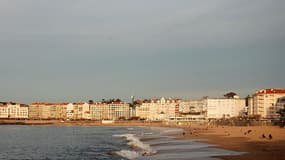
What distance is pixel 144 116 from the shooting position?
592 ft

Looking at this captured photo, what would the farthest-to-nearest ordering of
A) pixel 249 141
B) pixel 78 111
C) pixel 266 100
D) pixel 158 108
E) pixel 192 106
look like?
pixel 78 111, pixel 158 108, pixel 192 106, pixel 266 100, pixel 249 141

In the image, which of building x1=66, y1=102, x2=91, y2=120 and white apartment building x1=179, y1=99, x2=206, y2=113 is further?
building x1=66, y1=102, x2=91, y2=120

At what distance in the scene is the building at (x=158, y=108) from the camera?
176075mm

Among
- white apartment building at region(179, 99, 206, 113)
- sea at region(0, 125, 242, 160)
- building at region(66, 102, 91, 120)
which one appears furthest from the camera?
building at region(66, 102, 91, 120)

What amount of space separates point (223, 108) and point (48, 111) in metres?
73.5

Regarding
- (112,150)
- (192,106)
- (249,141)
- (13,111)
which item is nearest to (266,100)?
(192,106)

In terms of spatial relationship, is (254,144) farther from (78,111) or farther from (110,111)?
(78,111)

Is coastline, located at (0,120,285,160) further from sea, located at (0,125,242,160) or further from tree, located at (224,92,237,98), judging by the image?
tree, located at (224,92,237,98)

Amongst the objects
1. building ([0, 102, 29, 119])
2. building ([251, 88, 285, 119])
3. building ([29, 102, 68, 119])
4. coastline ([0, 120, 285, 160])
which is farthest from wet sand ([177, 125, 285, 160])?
building ([0, 102, 29, 119])

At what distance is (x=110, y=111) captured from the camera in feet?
611

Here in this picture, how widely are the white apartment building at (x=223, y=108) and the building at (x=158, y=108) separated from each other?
1827 centimetres

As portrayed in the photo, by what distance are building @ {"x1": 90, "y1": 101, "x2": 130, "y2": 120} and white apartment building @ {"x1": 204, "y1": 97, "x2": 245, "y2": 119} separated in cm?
3923

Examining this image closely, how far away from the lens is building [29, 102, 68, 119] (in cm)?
19000

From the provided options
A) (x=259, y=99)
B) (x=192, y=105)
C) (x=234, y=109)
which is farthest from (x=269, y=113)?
(x=192, y=105)
